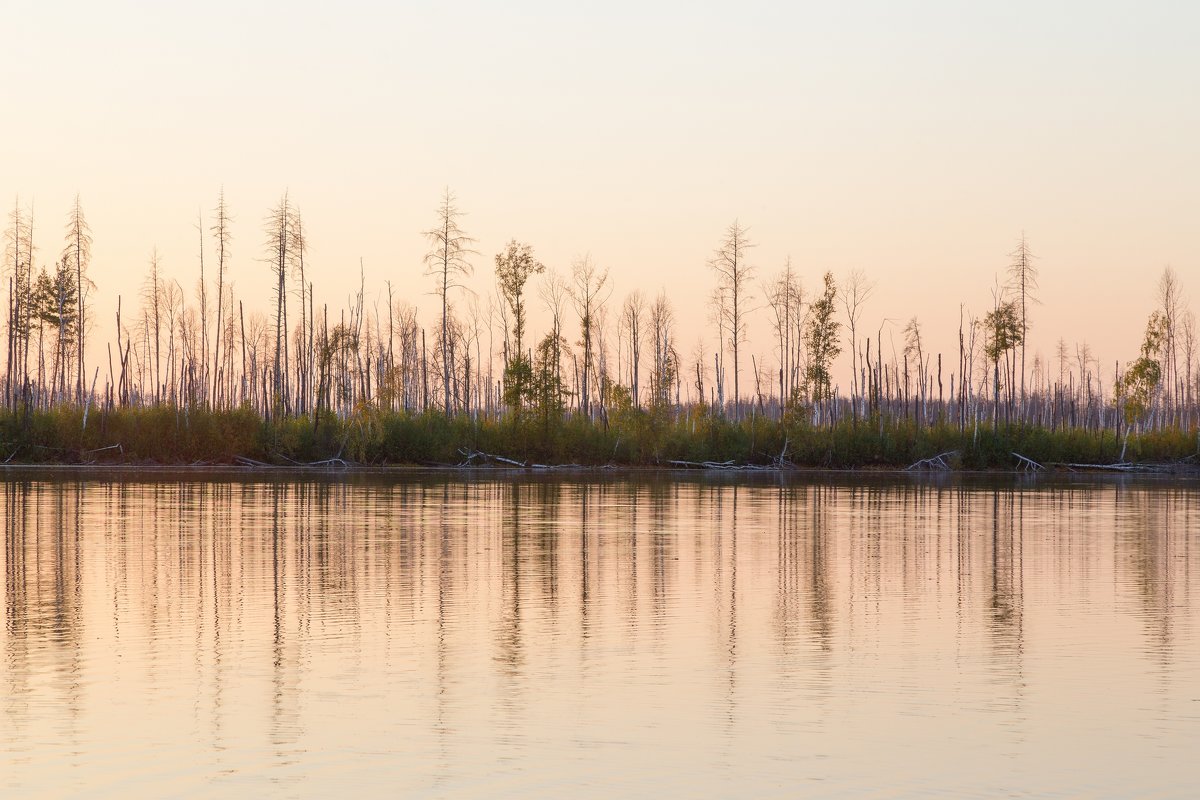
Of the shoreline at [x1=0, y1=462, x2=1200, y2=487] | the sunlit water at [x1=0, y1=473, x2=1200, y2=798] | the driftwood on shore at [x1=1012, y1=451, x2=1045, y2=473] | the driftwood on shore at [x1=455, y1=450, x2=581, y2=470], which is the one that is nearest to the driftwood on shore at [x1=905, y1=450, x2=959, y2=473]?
the shoreline at [x1=0, y1=462, x2=1200, y2=487]

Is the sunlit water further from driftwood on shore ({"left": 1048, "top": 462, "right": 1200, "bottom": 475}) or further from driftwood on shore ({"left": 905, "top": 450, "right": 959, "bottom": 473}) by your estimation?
driftwood on shore ({"left": 1048, "top": 462, "right": 1200, "bottom": 475})

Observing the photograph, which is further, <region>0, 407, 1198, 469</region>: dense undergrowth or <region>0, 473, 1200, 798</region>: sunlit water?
<region>0, 407, 1198, 469</region>: dense undergrowth

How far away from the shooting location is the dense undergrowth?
2223 inches

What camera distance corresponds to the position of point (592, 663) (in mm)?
10695

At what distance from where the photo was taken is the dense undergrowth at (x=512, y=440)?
56469 millimetres

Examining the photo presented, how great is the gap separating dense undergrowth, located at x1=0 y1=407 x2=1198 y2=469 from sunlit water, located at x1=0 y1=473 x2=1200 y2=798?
35.2 meters

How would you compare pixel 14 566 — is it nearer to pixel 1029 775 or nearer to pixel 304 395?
pixel 1029 775

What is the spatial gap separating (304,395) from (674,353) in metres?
34.8

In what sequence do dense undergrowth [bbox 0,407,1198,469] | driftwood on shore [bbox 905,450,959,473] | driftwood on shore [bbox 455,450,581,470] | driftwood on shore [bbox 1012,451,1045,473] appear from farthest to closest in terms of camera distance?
1. driftwood on shore [bbox 1012,451,1045,473]
2. driftwood on shore [bbox 905,450,959,473]
3. driftwood on shore [bbox 455,450,581,470]
4. dense undergrowth [bbox 0,407,1198,469]

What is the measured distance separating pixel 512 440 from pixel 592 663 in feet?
165

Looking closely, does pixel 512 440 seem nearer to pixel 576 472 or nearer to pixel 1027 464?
pixel 576 472

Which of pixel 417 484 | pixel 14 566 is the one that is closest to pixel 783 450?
pixel 417 484

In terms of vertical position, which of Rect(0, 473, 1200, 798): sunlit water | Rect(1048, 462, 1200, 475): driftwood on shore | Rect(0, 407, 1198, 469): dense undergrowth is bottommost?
Rect(0, 473, 1200, 798): sunlit water

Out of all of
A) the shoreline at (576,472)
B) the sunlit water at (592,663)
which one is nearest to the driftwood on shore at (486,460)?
the shoreline at (576,472)
